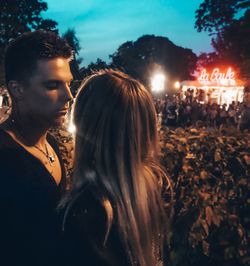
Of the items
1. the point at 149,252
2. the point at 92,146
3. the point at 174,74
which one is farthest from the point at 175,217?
the point at 174,74

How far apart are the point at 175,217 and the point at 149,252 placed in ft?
5.80

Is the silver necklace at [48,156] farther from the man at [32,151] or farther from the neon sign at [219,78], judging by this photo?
the neon sign at [219,78]

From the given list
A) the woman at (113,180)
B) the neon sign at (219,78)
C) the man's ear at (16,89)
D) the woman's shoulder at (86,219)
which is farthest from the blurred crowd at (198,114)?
the woman's shoulder at (86,219)

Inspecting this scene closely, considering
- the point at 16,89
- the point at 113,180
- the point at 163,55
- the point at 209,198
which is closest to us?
the point at 113,180

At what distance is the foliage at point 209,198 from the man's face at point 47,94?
146 cm

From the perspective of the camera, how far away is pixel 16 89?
2.00 meters

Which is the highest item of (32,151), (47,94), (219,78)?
(47,94)

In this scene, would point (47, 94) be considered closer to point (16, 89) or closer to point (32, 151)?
point (16, 89)

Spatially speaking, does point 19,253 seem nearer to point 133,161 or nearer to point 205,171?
point 133,161

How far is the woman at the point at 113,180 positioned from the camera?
1.47 m

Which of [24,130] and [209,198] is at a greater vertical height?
[24,130]

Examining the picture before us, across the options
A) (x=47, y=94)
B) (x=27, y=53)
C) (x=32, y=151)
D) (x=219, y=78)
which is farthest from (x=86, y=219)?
(x=219, y=78)

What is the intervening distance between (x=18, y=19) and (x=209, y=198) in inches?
1207

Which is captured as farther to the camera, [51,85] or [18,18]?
[18,18]
